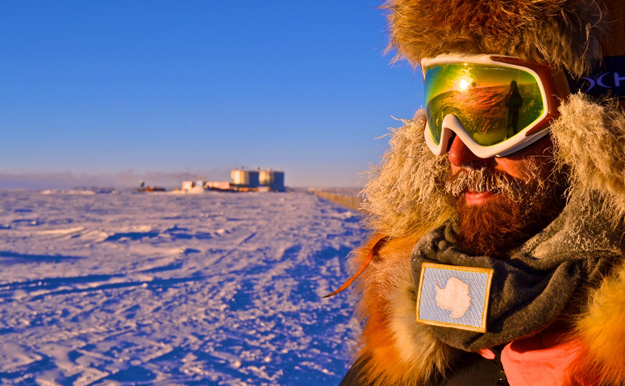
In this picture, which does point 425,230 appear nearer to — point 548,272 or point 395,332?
point 395,332

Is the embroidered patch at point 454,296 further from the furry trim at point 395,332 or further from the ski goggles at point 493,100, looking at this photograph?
the ski goggles at point 493,100

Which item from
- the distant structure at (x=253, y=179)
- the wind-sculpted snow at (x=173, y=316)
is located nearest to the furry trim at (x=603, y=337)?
the wind-sculpted snow at (x=173, y=316)

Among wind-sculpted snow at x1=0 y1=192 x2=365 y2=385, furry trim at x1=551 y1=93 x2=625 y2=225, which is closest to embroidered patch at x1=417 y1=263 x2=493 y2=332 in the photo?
furry trim at x1=551 y1=93 x2=625 y2=225

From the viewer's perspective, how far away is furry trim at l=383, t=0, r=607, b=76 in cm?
99

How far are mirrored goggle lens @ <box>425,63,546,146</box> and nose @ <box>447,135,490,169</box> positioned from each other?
6 centimetres

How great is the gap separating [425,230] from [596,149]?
22.8 inches

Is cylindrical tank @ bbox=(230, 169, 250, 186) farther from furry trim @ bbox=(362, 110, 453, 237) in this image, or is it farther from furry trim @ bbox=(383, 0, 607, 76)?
furry trim @ bbox=(383, 0, 607, 76)

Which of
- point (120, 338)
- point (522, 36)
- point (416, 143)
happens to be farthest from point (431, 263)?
point (120, 338)

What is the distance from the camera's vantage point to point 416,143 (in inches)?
55.1

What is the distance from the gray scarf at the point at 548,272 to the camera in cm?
88

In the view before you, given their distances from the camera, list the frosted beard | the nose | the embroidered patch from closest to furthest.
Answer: the embroidered patch, the frosted beard, the nose

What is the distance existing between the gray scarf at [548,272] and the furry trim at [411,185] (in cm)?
39

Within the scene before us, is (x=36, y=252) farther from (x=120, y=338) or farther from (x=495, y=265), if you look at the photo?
(x=495, y=265)

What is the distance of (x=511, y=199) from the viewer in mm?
1086
